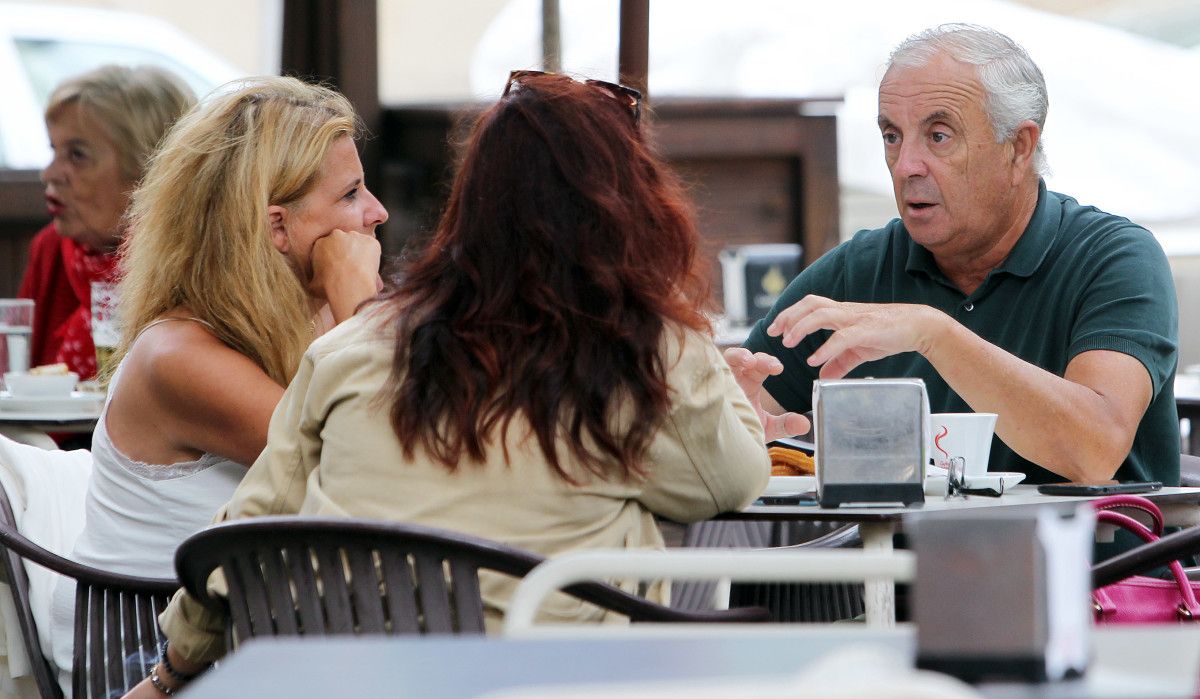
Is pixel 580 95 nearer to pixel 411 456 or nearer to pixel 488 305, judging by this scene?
pixel 488 305

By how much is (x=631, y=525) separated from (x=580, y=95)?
48 cm

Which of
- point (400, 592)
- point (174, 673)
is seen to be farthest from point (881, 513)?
point (174, 673)

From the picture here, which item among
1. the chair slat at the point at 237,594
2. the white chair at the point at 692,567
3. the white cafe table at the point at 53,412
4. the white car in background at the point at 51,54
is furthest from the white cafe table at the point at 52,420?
the white car in background at the point at 51,54

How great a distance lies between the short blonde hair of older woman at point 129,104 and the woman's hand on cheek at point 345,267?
1570 mm

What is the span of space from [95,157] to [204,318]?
75.1 inches

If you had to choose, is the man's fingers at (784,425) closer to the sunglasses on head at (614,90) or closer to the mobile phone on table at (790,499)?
the mobile phone on table at (790,499)

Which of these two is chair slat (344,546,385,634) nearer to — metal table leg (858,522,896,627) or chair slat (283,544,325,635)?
chair slat (283,544,325,635)

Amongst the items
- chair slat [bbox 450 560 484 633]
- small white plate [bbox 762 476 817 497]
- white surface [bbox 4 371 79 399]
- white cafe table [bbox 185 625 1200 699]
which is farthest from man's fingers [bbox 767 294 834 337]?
white surface [bbox 4 371 79 399]

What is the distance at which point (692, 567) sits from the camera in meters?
1.11

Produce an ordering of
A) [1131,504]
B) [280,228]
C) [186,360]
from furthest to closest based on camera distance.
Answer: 1. [280,228]
2. [186,360]
3. [1131,504]

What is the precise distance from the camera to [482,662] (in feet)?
3.11

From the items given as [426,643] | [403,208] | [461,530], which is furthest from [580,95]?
[403,208]

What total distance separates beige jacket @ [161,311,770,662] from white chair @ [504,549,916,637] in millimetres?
533

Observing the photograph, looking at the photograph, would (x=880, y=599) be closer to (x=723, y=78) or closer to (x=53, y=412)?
(x=53, y=412)
